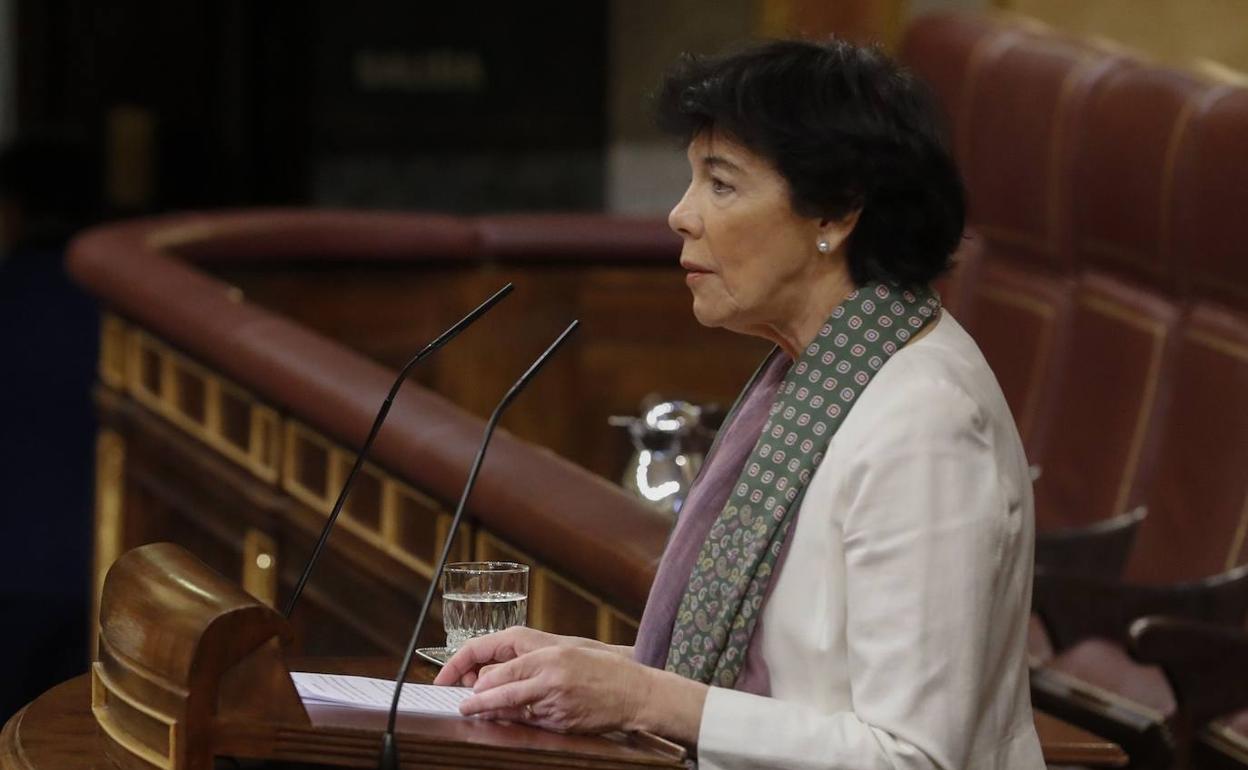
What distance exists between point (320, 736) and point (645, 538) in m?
0.80

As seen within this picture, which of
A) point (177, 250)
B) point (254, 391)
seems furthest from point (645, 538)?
point (177, 250)

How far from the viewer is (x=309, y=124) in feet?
29.9

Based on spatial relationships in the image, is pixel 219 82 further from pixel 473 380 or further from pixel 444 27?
pixel 473 380

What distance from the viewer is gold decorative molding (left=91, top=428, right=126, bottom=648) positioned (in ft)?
14.5

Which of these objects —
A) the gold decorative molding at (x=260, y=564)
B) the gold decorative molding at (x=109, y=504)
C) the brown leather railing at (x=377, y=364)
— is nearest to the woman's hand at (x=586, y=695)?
the brown leather railing at (x=377, y=364)

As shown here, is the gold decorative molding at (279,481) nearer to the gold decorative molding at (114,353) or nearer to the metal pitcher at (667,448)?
the gold decorative molding at (114,353)

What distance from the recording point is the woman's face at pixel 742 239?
1.73 m

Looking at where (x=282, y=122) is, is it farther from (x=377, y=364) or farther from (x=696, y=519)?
(x=696, y=519)

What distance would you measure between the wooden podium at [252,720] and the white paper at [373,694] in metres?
0.03

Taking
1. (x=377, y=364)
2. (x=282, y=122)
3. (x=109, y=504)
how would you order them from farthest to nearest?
1. (x=282, y=122)
2. (x=109, y=504)
3. (x=377, y=364)

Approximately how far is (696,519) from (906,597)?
27 cm

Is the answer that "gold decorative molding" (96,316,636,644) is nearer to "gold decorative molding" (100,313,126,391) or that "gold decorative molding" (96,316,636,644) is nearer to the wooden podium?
"gold decorative molding" (100,313,126,391)

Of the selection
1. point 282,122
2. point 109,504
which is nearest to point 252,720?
point 109,504

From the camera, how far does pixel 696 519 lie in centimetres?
178
